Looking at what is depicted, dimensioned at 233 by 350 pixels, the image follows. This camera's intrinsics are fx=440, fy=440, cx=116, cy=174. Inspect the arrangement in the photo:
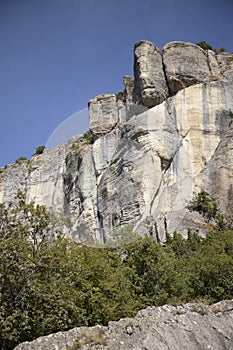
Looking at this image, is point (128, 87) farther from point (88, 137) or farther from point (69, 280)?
point (69, 280)

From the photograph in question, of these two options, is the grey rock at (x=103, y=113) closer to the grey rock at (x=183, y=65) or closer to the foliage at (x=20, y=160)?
the grey rock at (x=183, y=65)

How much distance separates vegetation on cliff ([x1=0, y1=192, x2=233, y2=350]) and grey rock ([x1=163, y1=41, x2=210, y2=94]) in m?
20.9

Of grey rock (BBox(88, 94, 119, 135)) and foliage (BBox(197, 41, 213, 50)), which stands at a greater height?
foliage (BBox(197, 41, 213, 50))

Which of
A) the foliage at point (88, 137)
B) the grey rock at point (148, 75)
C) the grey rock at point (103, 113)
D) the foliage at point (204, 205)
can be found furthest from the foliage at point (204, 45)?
the foliage at point (204, 205)

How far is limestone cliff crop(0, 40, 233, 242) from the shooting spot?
107 feet

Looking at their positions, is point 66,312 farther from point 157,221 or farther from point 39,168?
point 39,168

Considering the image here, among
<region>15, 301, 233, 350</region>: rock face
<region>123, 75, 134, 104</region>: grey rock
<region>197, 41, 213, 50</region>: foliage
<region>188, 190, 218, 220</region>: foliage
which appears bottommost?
<region>15, 301, 233, 350</region>: rock face

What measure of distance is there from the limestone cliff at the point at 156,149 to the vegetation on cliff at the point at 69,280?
9.89 meters

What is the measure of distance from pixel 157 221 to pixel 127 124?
32.2ft

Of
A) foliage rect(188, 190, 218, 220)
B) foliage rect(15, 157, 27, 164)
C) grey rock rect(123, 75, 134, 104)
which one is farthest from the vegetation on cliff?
foliage rect(15, 157, 27, 164)

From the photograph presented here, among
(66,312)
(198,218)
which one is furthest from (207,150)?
(66,312)

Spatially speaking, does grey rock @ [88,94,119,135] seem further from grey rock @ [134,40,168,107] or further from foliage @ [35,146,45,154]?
foliage @ [35,146,45,154]

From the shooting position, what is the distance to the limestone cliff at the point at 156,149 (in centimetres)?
3272

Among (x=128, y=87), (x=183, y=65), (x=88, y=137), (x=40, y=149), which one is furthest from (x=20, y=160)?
(x=183, y=65)
